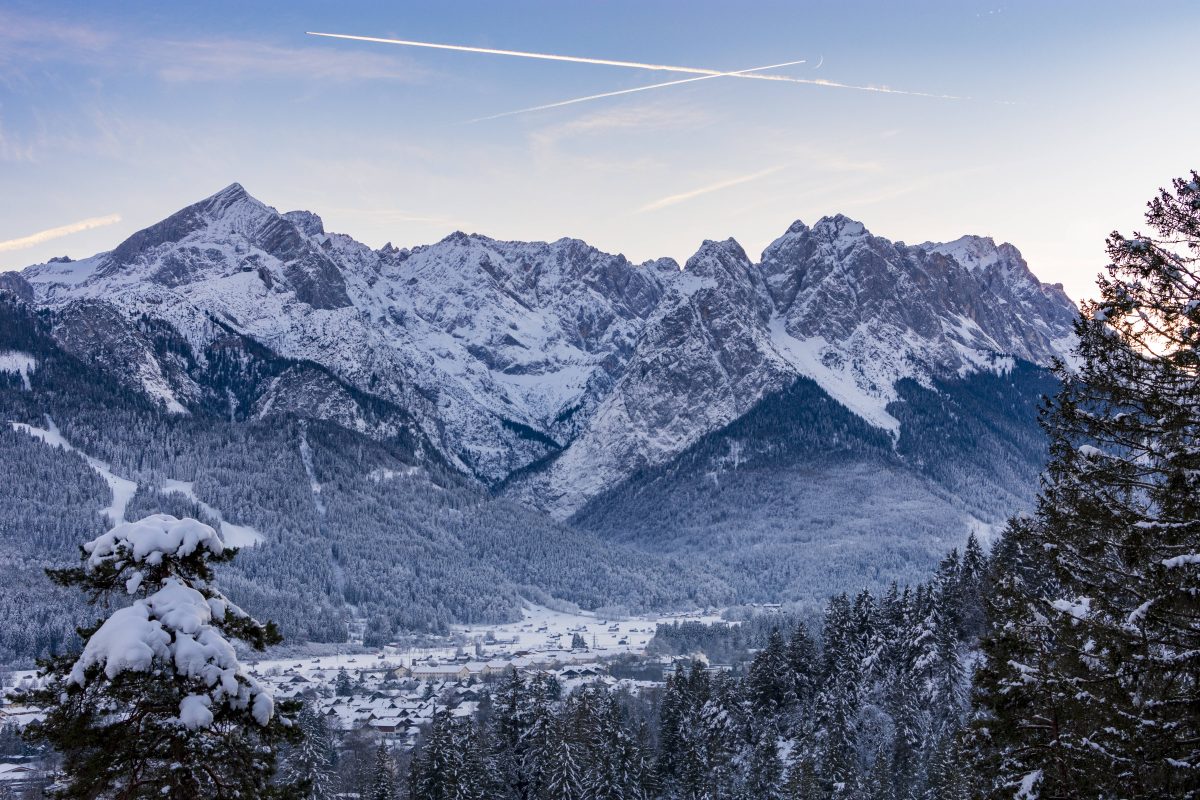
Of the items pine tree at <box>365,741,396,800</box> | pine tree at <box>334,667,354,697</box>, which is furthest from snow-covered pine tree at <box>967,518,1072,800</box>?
pine tree at <box>334,667,354,697</box>

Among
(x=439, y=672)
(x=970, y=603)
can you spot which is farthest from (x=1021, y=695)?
(x=439, y=672)

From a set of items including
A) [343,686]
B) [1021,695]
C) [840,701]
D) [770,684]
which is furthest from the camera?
[343,686]

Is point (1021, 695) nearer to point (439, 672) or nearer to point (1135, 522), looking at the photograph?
point (1135, 522)

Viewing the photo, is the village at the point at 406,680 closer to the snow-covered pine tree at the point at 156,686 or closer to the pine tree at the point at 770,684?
the pine tree at the point at 770,684

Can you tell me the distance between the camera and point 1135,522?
1585 cm

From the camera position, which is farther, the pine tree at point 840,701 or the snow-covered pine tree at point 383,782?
the pine tree at point 840,701

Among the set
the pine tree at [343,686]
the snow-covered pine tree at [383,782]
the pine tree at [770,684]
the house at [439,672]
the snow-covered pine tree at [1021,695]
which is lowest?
the house at [439,672]

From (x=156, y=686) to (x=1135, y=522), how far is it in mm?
15028

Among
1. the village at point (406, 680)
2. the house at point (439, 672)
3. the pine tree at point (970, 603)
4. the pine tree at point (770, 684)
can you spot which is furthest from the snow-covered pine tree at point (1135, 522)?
the house at point (439, 672)

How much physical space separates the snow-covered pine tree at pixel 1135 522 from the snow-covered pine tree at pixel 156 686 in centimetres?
1292

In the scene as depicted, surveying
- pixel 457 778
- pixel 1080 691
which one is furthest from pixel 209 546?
pixel 457 778

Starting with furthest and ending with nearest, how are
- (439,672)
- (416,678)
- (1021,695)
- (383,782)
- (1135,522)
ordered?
(439,672)
(416,678)
(383,782)
(1021,695)
(1135,522)

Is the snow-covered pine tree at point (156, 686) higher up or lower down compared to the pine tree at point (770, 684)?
higher up

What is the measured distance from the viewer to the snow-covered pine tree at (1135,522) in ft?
49.5
